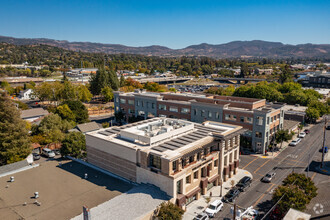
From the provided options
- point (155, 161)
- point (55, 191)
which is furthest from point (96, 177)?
point (155, 161)

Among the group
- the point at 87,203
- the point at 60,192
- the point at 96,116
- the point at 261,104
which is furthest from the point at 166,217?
the point at 96,116

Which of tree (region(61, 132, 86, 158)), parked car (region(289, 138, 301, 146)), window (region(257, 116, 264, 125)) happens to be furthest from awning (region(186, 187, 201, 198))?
parked car (region(289, 138, 301, 146))

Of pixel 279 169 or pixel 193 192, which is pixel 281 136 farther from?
pixel 193 192

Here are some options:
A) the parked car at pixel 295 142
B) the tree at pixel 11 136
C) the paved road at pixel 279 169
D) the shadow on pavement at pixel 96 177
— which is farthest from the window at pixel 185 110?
the tree at pixel 11 136

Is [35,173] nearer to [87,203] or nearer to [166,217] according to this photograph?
[87,203]

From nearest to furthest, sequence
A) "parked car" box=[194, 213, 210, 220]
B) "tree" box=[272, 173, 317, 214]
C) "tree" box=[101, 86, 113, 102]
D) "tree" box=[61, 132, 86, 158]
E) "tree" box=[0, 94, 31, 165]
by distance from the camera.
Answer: "tree" box=[272, 173, 317, 214], "parked car" box=[194, 213, 210, 220], "tree" box=[61, 132, 86, 158], "tree" box=[0, 94, 31, 165], "tree" box=[101, 86, 113, 102]

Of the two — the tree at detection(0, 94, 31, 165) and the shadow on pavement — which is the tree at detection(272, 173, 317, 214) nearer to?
the shadow on pavement

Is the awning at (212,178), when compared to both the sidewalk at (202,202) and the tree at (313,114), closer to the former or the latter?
the sidewalk at (202,202)

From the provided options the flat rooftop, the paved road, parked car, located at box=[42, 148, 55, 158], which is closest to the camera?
the flat rooftop
